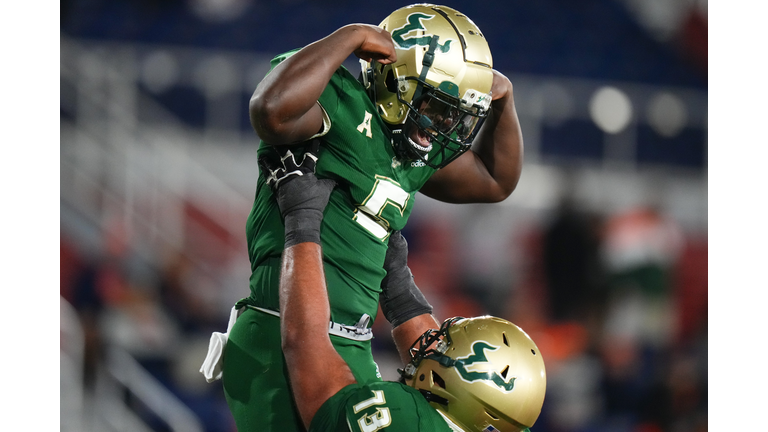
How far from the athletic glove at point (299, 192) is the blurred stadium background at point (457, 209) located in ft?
7.91

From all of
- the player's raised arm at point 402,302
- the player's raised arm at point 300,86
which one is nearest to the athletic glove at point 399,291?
the player's raised arm at point 402,302

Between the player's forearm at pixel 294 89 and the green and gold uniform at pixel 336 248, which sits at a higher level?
the player's forearm at pixel 294 89

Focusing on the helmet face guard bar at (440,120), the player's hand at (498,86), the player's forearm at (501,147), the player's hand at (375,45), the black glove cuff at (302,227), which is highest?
the player's hand at (375,45)

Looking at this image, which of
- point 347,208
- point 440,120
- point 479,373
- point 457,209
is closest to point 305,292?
point 347,208

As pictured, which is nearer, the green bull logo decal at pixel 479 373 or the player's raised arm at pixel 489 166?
the green bull logo decal at pixel 479 373

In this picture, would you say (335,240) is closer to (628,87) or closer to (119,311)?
(119,311)

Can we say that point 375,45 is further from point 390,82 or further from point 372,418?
point 372,418

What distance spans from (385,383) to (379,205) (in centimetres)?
38

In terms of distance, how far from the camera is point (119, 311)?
3547 mm

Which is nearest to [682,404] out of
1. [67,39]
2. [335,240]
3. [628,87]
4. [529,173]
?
[529,173]

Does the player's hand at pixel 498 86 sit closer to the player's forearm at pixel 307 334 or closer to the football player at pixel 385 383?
the football player at pixel 385 383

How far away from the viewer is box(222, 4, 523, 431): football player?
142 centimetres

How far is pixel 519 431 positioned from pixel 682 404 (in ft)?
11.5

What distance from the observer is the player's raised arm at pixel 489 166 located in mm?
1827
